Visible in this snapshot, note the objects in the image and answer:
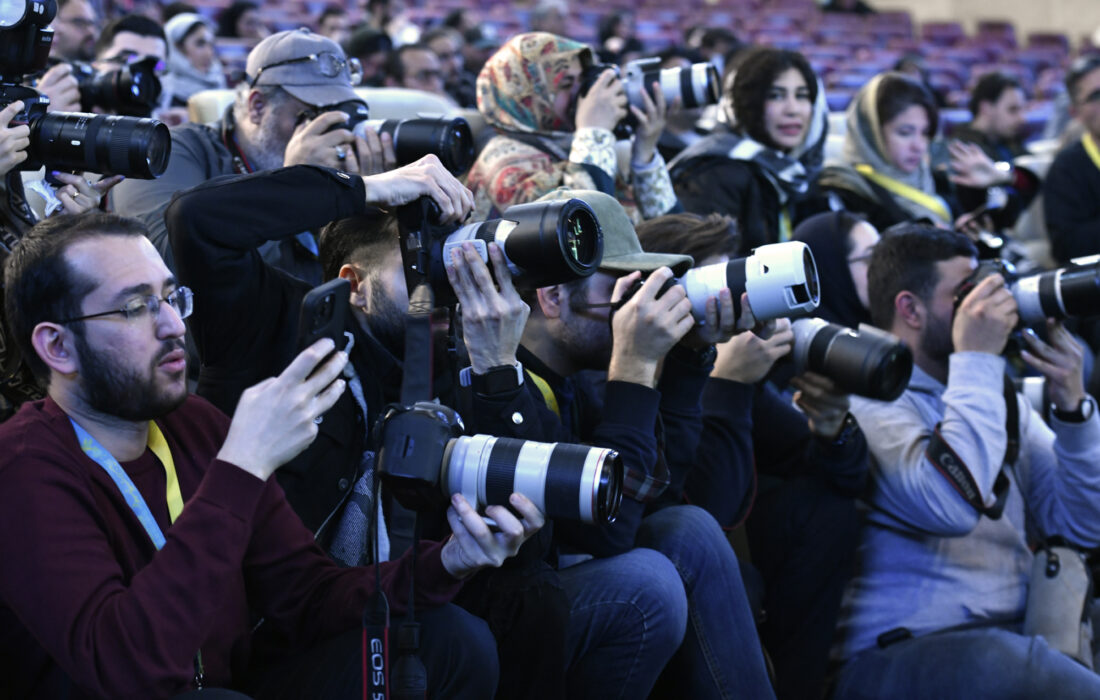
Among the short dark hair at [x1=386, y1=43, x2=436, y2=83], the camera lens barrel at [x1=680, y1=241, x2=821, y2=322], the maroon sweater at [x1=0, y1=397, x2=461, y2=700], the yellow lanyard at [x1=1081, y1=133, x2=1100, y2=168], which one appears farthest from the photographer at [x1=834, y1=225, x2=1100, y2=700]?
the short dark hair at [x1=386, y1=43, x2=436, y2=83]

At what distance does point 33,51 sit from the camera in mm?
1945

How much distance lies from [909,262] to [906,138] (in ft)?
3.88

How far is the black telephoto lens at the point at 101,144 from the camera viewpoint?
1839 mm

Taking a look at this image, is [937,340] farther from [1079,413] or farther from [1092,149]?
[1092,149]

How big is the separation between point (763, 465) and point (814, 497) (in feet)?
0.57

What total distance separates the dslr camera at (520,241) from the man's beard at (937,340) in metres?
1.03

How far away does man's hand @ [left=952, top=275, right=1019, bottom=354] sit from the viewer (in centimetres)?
238

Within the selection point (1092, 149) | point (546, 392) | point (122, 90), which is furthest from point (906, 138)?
point (122, 90)

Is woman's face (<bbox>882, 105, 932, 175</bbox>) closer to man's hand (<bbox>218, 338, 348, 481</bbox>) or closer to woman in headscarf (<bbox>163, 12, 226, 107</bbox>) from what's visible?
woman in headscarf (<bbox>163, 12, 226, 107</bbox>)

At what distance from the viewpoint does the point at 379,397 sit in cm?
189

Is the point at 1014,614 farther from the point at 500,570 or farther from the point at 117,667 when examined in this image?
the point at 117,667

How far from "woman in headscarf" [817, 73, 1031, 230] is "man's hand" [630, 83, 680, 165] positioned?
0.77 metres

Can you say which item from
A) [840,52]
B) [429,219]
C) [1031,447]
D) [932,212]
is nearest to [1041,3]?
[840,52]

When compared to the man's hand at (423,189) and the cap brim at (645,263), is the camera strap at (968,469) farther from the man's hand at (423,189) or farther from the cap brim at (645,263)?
the man's hand at (423,189)
